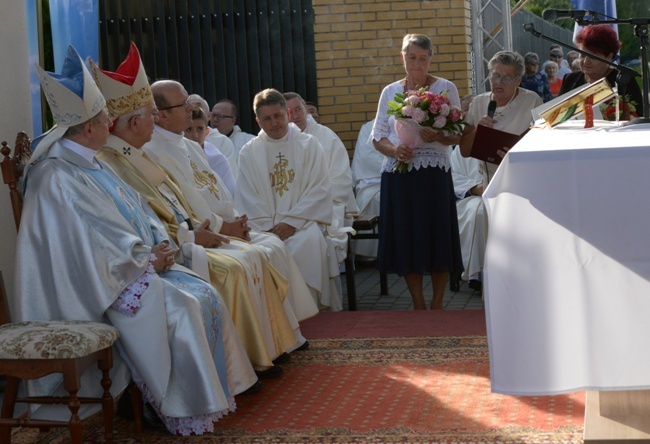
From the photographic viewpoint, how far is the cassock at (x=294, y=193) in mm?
7574

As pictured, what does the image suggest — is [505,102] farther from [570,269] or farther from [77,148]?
[570,269]

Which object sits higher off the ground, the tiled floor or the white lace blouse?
the white lace blouse

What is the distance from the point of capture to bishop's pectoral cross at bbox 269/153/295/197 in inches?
301

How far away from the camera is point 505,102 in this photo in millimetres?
6867

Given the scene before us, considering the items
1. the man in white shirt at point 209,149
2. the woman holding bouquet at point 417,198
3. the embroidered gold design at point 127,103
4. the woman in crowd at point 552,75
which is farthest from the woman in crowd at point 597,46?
the woman in crowd at point 552,75

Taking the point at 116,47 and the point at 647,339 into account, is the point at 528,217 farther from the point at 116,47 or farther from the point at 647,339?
the point at 116,47

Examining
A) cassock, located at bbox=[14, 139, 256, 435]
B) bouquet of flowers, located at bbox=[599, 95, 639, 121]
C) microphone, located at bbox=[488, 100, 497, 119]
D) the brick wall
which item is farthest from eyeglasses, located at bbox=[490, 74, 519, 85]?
the brick wall

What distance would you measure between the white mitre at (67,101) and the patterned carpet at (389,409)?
1.34 metres

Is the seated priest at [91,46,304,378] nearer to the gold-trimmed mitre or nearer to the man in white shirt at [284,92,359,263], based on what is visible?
the gold-trimmed mitre

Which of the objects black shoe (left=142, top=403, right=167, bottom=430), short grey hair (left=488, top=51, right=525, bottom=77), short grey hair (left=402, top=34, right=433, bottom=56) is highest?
short grey hair (left=402, top=34, right=433, bottom=56)

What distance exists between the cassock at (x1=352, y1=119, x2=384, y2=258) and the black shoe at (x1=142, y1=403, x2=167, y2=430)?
18.1 feet

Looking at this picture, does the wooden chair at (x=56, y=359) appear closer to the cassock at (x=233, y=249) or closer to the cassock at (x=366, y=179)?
the cassock at (x=233, y=249)

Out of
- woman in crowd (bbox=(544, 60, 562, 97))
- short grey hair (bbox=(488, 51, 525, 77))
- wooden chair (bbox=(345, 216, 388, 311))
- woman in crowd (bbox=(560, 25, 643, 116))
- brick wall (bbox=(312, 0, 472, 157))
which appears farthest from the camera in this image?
woman in crowd (bbox=(544, 60, 562, 97))

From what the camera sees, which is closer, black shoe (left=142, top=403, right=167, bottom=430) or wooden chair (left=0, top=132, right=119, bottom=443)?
wooden chair (left=0, top=132, right=119, bottom=443)
